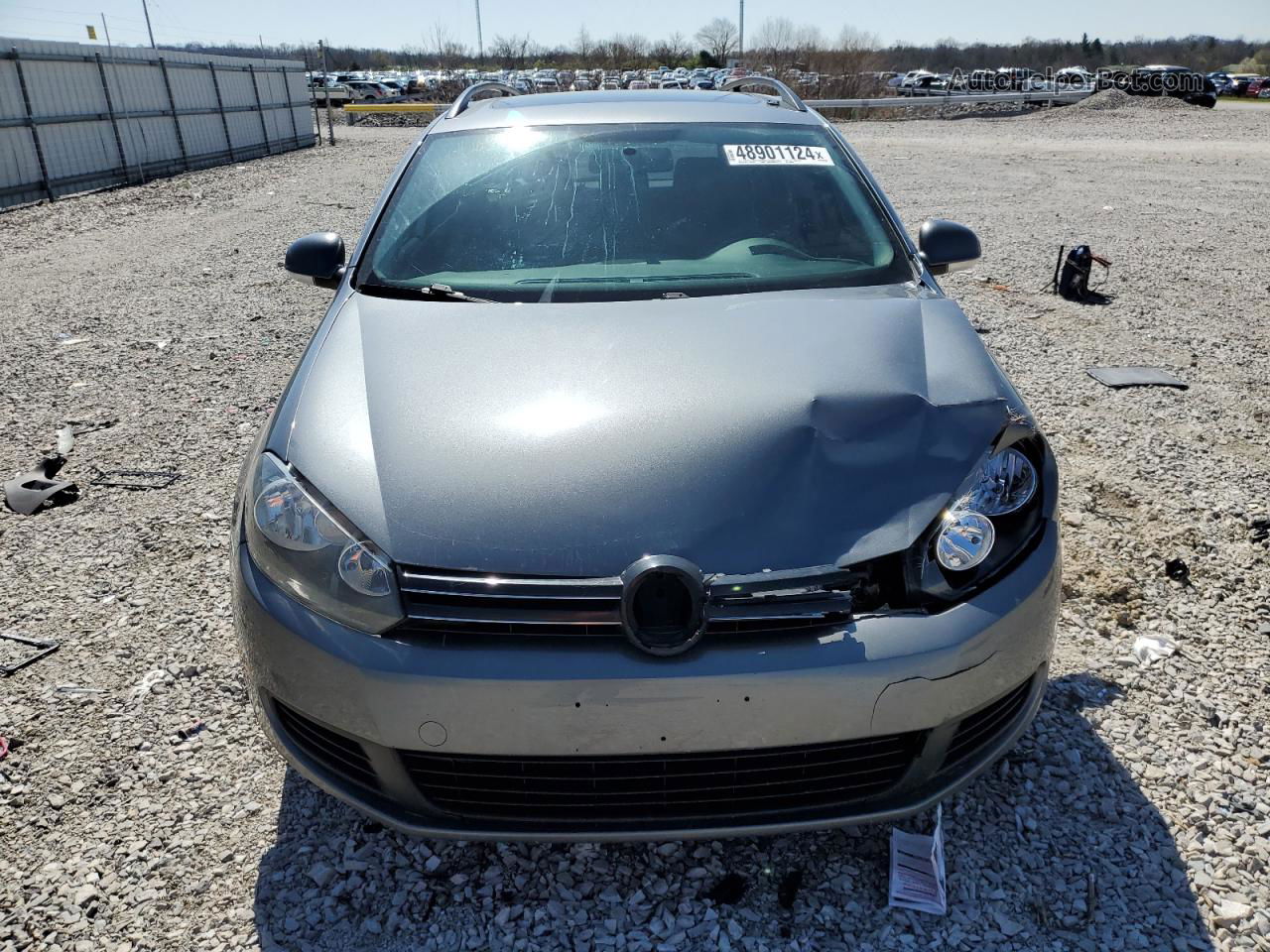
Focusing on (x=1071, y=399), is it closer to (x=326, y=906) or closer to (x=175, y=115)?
(x=326, y=906)

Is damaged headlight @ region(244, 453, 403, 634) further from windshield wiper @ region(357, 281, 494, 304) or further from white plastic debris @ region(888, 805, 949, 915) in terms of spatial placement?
white plastic debris @ region(888, 805, 949, 915)

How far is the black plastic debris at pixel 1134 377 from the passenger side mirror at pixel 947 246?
8.21ft

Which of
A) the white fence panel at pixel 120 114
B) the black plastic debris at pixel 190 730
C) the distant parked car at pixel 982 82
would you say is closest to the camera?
the black plastic debris at pixel 190 730

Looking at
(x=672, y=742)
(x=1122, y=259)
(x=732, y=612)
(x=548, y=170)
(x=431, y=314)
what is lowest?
(x=1122, y=259)

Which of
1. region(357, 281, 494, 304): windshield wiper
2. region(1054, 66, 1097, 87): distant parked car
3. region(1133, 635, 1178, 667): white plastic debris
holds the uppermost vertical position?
region(357, 281, 494, 304): windshield wiper

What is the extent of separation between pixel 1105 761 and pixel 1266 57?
77.5 meters

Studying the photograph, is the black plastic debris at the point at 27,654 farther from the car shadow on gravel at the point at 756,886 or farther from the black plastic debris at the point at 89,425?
the black plastic debris at the point at 89,425

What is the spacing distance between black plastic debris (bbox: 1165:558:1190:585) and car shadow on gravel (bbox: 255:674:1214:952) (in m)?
1.20

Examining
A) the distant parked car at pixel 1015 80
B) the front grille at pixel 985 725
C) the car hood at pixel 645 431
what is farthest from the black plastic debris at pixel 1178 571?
the distant parked car at pixel 1015 80

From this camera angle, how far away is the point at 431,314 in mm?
2570

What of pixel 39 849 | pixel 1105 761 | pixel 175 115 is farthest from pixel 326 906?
pixel 175 115

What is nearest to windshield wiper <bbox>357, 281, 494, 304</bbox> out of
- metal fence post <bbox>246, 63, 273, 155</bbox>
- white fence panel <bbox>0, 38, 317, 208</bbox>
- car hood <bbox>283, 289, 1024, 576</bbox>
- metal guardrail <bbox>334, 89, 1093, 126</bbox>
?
car hood <bbox>283, 289, 1024, 576</bbox>

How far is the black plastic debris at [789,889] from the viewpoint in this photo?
2031 millimetres

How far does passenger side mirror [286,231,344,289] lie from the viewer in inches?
122
